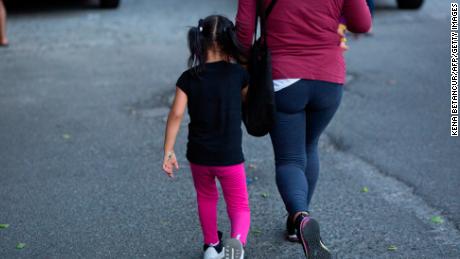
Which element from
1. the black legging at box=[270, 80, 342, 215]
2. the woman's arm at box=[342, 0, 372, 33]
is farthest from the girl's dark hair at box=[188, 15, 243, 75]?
the woman's arm at box=[342, 0, 372, 33]

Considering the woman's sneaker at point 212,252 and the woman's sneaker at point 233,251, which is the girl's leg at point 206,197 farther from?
the woman's sneaker at point 233,251

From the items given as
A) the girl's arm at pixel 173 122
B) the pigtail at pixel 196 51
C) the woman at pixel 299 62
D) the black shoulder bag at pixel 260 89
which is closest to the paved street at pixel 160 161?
the woman at pixel 299 62

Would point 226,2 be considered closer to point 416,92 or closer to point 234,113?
point 416,92

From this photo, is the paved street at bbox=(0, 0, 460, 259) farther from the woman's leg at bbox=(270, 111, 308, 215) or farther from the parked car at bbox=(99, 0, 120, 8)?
the parked car at bbox=(99, 0, 120, 8)

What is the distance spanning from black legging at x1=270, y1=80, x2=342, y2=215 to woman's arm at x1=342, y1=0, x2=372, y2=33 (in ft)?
1.04

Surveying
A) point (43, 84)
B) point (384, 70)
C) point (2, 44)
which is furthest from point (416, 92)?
point (2, 44)

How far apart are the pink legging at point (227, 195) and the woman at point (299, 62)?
0.25 metres

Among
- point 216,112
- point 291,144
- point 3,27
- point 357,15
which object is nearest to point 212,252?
point 291,144

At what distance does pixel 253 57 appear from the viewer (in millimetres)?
3684

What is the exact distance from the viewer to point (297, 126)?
12.6 feet

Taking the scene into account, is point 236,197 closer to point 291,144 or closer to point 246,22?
point 291,144

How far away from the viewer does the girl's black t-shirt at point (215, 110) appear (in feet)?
11.7

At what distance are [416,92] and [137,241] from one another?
424cm

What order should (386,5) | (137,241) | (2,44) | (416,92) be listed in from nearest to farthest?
(137,241), (416,92), (2,44), (386,5)
